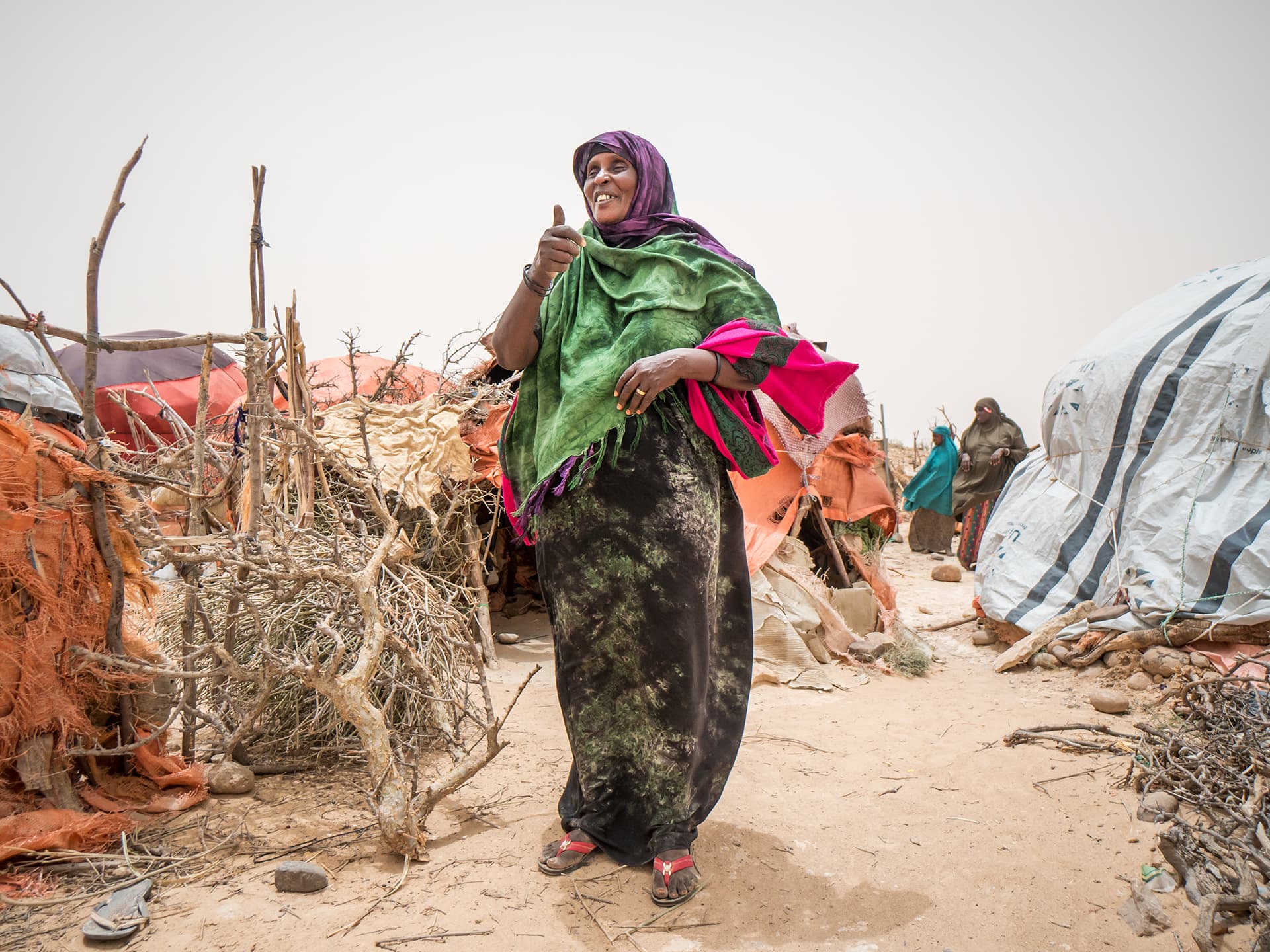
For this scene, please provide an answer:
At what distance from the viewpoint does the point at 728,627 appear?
95.0 inches

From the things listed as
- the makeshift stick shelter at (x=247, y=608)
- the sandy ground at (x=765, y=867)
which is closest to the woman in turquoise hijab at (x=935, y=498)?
the sandy ground at (x=765, y=867)

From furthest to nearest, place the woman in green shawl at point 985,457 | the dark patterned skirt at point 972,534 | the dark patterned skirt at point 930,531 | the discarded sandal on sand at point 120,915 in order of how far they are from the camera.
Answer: the dark patterned skirt at point 930,531 < the woman in green shawl at point 985,457 < the dark patterned skirt at point 972,534 < the discarded sandal on sand at point 120,915

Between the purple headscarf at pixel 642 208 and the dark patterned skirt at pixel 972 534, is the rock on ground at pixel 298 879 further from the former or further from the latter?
the dark patterned skirt at pixel 972 534

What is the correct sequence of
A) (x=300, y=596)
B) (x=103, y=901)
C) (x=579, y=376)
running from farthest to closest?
(x=300, y=596) → (x=579, y=376) → (x=103, y=901)

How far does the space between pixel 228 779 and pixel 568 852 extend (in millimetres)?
1191

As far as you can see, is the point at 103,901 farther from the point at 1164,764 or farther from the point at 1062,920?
the point at 1164,764

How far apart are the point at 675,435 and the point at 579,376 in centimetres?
30

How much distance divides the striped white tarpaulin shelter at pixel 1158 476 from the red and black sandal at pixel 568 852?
3.97 m

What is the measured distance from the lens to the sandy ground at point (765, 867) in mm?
1902

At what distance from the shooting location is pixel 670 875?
2.07m

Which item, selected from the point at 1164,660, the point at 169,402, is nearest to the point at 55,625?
the point at 1164,660

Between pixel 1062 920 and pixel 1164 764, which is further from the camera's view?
pixel 1164 764

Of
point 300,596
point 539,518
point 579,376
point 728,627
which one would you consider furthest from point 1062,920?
point 300,596

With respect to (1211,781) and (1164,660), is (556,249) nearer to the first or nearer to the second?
(1211,781)
